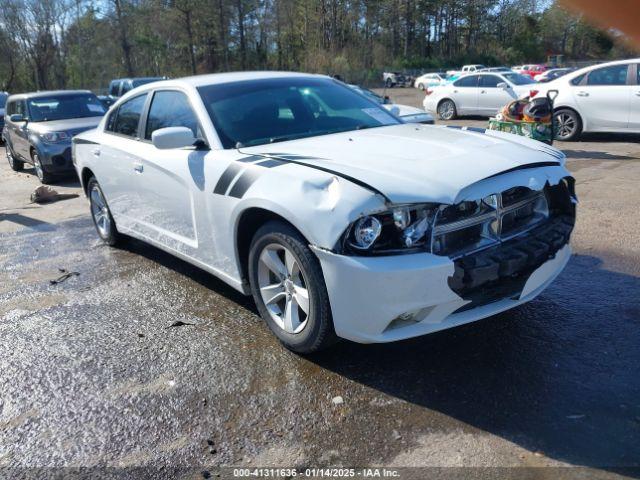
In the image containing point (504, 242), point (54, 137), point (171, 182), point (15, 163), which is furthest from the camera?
point (15, 163)

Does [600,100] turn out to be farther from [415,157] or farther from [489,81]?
[415,157]

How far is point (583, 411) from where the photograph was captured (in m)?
2.87

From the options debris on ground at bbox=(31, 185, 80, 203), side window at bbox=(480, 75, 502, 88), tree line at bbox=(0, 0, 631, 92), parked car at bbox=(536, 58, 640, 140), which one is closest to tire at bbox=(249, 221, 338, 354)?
debris on ground at bbox=(31, 185, 80, 203)

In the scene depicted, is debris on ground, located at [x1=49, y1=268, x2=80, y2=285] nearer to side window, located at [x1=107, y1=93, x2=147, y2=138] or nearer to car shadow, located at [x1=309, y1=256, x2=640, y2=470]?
side window, located at [x1=107, y1=93, x2=147, y2=138]

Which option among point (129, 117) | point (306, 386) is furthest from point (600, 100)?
point (306, 386)

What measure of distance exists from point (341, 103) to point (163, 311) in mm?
2165

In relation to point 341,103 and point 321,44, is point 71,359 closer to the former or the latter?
point 341,103

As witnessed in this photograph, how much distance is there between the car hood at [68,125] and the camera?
1093 cm

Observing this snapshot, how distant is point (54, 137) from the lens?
424 inches

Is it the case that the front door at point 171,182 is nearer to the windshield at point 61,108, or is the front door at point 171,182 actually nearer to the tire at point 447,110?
the windshield at point 61,108

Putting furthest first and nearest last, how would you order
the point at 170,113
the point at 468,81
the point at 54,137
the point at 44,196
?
the point at 468,81
the point at 54,137
the point at 44,196
the point at 170,113

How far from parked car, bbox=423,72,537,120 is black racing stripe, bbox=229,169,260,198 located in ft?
45.7

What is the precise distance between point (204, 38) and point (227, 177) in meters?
60.3

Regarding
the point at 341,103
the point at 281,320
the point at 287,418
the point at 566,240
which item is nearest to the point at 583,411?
the point at 566,240
